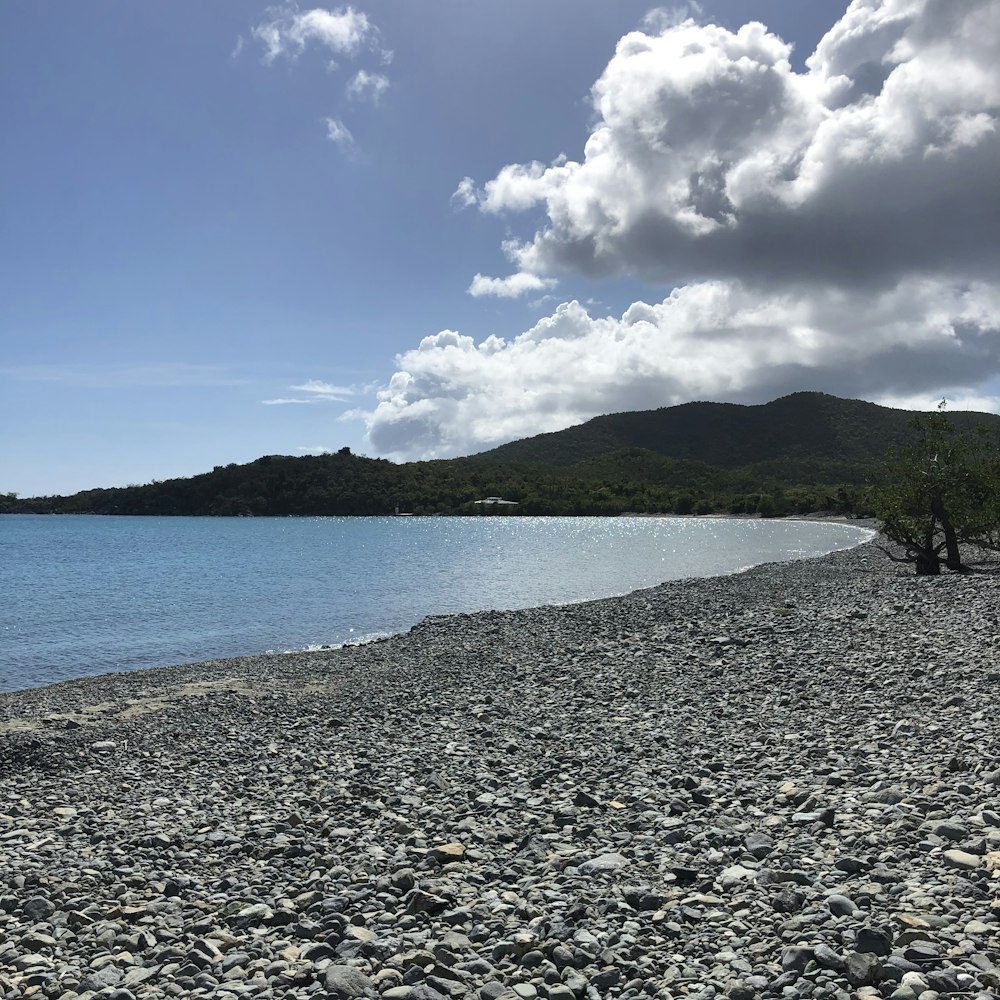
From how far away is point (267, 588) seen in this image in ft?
193

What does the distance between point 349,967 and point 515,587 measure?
51.1 metres

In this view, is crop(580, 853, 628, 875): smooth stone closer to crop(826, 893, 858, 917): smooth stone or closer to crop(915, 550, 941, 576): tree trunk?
crop(826, 893, 858, 917): smooth stone

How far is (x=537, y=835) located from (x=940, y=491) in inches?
1298

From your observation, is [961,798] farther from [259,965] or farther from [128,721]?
Result: [128,721]

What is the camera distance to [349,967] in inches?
275

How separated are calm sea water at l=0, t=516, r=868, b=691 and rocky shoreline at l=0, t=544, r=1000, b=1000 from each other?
14.6 meters

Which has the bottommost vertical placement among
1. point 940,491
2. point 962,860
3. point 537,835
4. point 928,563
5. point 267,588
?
point 267,588

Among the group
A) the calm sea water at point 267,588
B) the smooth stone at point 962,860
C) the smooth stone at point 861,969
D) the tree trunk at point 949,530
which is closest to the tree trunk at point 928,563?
the tree trunk at point 949,530

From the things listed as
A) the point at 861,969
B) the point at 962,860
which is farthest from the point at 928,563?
the point at 861,969

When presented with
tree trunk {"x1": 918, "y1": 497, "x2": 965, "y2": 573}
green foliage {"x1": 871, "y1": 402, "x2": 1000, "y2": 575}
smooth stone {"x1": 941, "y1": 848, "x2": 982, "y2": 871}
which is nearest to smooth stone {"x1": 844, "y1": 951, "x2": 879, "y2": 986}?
smooth stone {"x1": 941, "y1": 848, "x2": 982, "y2": 871}

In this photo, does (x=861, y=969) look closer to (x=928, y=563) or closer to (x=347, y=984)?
(x=347, y=984)

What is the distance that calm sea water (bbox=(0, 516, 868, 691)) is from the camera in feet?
115

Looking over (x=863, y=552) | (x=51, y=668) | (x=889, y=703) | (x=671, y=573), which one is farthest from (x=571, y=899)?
(x=863, y=552)

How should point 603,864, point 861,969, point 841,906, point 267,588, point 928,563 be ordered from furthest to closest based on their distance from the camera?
1. point 267,588
2. point 928,563
3. point 603,864
4. point 841,906
5. point 861,969
